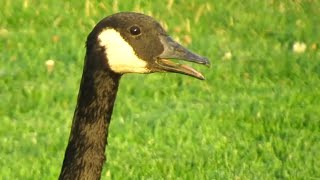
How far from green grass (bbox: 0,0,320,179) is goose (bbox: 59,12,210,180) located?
5.03 ft

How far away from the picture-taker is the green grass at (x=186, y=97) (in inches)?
298

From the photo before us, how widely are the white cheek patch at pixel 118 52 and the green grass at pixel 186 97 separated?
174 cm

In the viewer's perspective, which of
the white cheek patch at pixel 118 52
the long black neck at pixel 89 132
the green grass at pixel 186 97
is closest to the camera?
the white cheek patch at pixel 118 52

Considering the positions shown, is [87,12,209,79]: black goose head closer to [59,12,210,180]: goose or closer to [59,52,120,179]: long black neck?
[59,12,210,180]: goose

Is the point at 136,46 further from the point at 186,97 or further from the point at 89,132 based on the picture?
the point at 186,97

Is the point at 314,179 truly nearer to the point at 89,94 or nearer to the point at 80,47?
the point at 89,94

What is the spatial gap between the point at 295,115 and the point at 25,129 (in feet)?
7.67

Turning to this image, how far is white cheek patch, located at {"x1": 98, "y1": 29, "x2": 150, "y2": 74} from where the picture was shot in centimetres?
555

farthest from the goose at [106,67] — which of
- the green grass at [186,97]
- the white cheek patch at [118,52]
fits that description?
the green grass at [186,97]

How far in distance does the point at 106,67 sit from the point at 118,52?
0.11 meters

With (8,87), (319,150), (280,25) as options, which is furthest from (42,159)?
(280,25)

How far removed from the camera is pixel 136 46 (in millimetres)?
5754

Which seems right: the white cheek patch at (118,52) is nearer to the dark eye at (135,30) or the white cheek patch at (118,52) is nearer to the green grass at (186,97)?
the dark eye at (135,30)

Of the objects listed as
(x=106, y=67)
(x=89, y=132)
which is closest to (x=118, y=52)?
(x=106, y=67)
